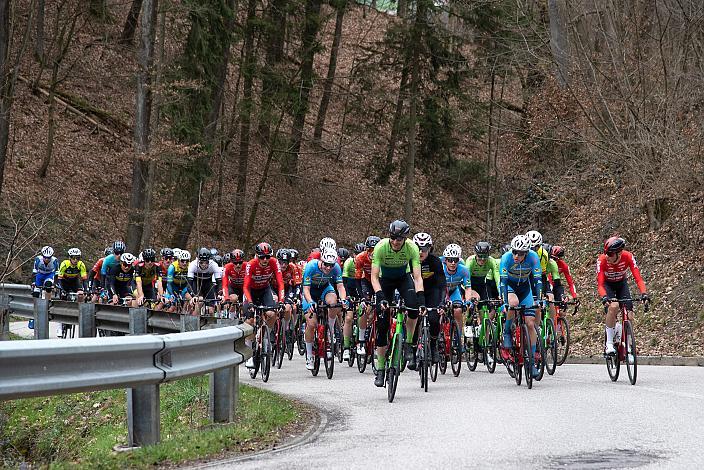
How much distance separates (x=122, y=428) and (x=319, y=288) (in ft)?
22.3

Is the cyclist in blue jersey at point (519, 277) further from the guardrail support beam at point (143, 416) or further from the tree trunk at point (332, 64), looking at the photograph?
the tree trunk at point (332, 64)

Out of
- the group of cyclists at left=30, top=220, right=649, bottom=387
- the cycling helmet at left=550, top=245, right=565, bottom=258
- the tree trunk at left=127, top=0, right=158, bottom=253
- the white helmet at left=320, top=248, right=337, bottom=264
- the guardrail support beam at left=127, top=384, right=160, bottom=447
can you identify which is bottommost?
the guardrail support beam at left=127, top=384, right=160, bottom=447

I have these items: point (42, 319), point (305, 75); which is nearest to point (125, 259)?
point (42, 319)

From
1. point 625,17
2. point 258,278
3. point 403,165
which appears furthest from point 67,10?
point 258,278

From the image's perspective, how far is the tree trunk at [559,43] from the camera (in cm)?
2884

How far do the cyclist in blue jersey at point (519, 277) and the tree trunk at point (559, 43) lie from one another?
1495cm

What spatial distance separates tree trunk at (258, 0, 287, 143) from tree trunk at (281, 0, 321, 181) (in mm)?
976

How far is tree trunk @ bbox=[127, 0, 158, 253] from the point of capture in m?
32.4

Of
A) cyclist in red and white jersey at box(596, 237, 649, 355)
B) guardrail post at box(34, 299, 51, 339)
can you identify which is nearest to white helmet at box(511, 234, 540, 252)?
cyclist in red and white jersey at box(596, 237, 649, 355)

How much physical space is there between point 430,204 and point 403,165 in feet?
19.7

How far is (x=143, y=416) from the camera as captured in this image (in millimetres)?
7684

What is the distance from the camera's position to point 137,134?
108ft

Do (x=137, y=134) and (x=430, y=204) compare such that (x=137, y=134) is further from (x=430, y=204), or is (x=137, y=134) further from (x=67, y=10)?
(x=430, y=204)

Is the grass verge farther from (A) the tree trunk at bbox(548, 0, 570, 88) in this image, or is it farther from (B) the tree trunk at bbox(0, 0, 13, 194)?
(A) the tree trunk at bbox(548, 0, 570, 88)
